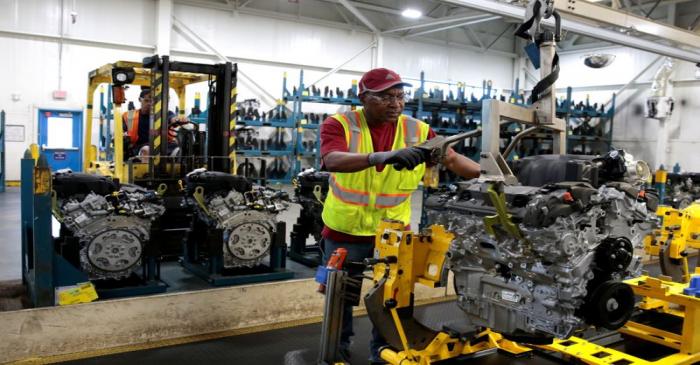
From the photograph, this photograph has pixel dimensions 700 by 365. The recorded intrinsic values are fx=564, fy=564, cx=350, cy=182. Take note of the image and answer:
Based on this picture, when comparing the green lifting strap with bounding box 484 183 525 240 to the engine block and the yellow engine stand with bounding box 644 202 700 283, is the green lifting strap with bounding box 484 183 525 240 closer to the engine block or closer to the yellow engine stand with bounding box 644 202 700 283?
the engine block

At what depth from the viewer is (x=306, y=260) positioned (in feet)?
19.2

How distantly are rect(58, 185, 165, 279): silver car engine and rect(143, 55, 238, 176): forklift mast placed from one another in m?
1.35

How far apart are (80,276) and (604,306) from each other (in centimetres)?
333

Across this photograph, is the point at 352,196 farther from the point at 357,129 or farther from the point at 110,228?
the point at 110,228

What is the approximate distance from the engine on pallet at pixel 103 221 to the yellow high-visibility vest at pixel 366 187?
2047 mm

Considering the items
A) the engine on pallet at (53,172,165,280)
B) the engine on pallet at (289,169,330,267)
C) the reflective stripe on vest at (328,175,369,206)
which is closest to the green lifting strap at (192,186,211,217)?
the engine on pallet at (53,172,165,280)

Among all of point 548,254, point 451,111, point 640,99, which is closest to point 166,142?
point 548,254

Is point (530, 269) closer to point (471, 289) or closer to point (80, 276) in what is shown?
point (471, 289)

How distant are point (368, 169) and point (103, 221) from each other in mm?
2405

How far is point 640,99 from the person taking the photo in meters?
15.8

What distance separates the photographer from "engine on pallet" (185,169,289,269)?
4875 mm

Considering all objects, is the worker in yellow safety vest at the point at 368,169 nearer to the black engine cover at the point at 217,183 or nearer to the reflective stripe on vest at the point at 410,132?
the reflective stripe on vest at the point at 410,132

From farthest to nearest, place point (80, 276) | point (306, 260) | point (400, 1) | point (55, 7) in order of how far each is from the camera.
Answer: point (400, 1) < point (55, 7) < point (306, 260) < point (80, 276)

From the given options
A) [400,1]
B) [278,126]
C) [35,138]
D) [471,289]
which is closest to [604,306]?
[471,289]
